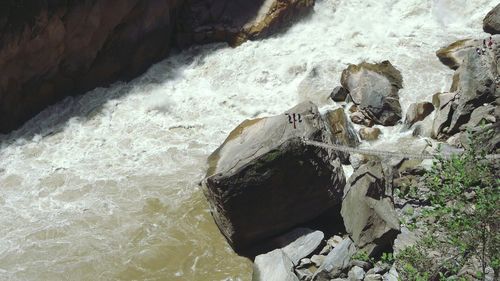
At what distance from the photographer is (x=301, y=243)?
33.7ft

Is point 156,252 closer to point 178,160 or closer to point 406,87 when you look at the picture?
point 178,160

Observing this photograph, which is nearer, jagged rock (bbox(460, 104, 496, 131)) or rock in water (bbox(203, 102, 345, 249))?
rock in water (bbox(203, 102, 345, 249))

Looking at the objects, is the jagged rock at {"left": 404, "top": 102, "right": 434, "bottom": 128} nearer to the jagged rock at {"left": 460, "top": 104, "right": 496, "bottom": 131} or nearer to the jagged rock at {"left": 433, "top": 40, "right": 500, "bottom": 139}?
the jagged rock at {"left": 433, "top": 40, "right": 500, "bottom": 139}

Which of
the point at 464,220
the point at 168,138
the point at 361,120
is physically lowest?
the point at 361,120

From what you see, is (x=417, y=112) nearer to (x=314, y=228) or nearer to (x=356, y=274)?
(x=314, y=228)

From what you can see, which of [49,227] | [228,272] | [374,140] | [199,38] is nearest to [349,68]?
[374,140]

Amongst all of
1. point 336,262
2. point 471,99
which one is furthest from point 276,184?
point 471,99

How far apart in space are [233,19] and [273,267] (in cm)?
973

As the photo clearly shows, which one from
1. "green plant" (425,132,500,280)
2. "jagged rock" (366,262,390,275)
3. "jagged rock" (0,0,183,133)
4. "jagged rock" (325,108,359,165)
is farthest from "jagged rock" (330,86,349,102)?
"green plant" (425,132,500,280)

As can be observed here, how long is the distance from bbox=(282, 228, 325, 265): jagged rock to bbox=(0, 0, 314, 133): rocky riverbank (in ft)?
27.0

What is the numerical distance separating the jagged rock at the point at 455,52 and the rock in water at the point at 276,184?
18.2 feet

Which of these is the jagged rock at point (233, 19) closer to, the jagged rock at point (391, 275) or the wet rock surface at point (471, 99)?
the wet rock surface at point (471, 99)

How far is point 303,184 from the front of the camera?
34.2 ft

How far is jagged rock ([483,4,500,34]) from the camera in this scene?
1566 cm
